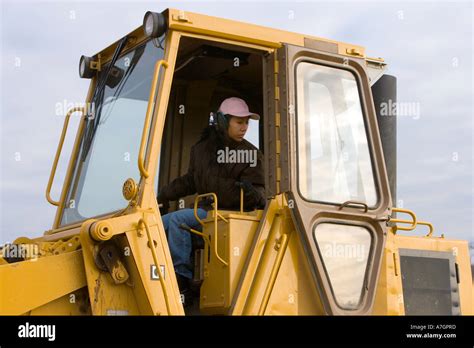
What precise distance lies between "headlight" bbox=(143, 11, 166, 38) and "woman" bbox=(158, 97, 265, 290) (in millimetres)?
1045

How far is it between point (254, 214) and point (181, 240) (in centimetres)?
52

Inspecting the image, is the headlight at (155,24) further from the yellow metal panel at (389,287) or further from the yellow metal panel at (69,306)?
the yellow metal panel at (389,287)

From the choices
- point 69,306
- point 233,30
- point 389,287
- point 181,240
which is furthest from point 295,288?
point 233,30

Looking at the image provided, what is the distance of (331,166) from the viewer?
575cm

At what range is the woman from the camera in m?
5.64

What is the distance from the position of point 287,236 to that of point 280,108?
87 centimetres

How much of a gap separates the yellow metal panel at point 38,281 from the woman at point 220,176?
80 centimetres

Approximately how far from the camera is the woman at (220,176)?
5.64 meters

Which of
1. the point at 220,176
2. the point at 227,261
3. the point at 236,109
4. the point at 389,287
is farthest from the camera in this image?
the point at 236,109

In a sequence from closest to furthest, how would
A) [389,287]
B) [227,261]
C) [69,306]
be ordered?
[69,306] < [227,261] < [389,287]

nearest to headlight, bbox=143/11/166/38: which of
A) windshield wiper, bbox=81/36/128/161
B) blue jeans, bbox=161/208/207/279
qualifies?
windshield wiper, bbox=81/36/128/161

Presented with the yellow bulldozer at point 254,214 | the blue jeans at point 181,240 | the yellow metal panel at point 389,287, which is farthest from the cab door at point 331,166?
A: the blue jeans at point 181,240

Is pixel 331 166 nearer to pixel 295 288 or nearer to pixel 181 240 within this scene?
pixel 295 288
